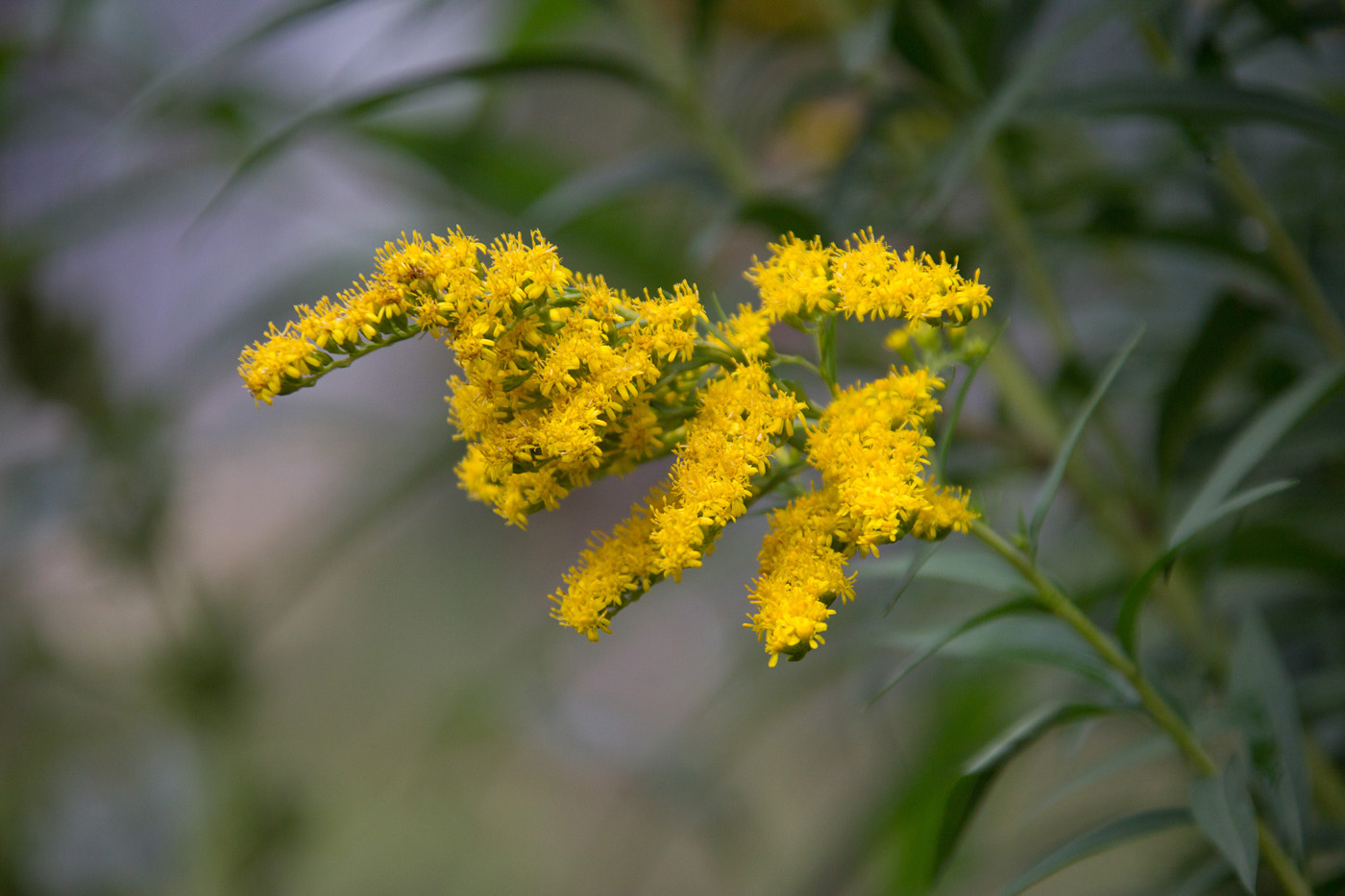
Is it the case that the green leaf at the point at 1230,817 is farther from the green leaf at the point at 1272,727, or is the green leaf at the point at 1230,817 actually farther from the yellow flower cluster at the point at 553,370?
the yellow flower cluster at the point at 553,370

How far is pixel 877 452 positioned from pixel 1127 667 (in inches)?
7.9

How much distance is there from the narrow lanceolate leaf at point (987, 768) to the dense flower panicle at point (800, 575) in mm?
166

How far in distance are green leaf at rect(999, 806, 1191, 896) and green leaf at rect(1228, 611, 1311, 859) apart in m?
0.07

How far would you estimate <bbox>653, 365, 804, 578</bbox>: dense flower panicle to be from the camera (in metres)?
0.45

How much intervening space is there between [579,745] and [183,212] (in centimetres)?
120

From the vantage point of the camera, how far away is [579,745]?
1.68 m

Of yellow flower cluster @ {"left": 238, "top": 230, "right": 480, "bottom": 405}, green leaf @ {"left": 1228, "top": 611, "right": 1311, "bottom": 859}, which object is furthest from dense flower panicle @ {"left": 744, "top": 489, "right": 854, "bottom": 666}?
green leaf @ {"left": 1228, "top": 611, "right": 1311, "bottom": 859}

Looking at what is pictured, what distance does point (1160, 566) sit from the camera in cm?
47

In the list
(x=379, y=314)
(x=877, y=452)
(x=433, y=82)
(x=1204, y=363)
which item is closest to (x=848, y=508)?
(x=877, y=452)

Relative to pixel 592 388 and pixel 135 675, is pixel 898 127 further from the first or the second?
pixel 135 675

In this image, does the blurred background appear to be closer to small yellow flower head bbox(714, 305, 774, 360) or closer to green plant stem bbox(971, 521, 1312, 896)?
green plant stem bbox(971, 521, 1312, 896)

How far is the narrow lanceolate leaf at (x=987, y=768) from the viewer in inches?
20.6

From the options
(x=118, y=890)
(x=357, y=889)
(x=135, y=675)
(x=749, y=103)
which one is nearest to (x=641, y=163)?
(x=749, y=103)

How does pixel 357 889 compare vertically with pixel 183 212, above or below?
below
